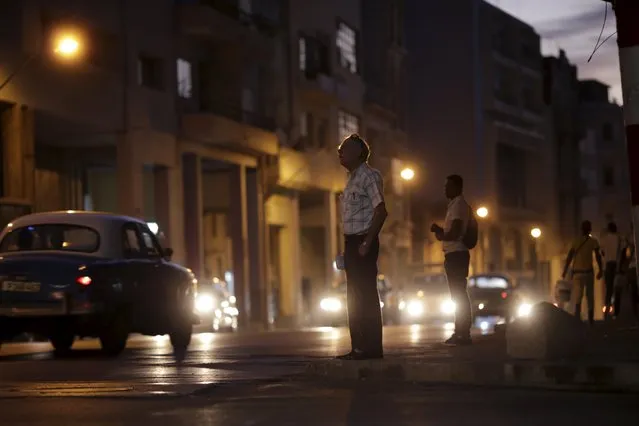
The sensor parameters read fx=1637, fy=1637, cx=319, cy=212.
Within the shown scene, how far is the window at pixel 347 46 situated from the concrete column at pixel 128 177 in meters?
23.8

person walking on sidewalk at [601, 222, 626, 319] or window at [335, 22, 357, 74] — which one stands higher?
window at [335, 22, 357, 74]

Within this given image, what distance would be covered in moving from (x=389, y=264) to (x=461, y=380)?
2642 inches

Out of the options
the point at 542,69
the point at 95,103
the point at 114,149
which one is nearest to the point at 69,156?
the point at 114,149

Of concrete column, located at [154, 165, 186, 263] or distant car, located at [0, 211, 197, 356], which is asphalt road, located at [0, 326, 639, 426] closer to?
distant car, located at [0, 211, 197, 356]

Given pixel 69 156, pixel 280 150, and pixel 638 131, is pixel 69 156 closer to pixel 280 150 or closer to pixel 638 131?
pixel 280 150

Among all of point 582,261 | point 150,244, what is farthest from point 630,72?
point 582,261

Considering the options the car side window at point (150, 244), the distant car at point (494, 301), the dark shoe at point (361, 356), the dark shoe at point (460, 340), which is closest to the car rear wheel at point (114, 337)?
the car side window at point (150, 244)

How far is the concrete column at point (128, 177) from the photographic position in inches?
1766

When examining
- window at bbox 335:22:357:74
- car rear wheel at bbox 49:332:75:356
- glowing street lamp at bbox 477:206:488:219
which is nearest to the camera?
car rear wheel at bbox 49:332:75:356

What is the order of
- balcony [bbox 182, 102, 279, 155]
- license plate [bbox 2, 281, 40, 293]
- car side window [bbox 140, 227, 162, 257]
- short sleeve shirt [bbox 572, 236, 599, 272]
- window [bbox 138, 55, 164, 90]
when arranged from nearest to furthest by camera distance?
1. license plate [bbox 2, 281, 40, 293]
2. car side window [bbox 140, 227, 162, 257]
3. short sleeve shirt [bbox 572, 236, 599, 272]
4. window [bbox 138, 55, 164, 90]
5. balcony [bbox 182, 102, 279, 155]

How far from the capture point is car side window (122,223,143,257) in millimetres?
20516

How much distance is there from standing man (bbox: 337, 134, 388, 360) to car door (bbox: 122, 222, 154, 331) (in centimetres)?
668

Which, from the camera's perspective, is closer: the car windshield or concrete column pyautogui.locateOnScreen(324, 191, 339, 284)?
the car windshield

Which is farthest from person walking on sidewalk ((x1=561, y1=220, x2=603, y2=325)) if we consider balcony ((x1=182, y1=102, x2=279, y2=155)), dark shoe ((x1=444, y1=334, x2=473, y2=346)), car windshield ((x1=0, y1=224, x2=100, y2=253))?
balcony ((x1=182, y1=102, x2=279, y2=155))
